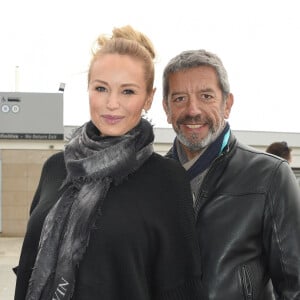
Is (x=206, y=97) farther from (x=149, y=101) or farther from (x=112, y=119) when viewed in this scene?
(x=112, y=119)

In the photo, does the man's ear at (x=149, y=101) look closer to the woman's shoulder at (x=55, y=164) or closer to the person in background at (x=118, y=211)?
the person in background at (x=118, y=211)

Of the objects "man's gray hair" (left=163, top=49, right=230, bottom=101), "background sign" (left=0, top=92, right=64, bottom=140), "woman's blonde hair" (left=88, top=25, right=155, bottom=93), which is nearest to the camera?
"woman's blonde hair" (left=88, top=25, right=155, bottom=93)

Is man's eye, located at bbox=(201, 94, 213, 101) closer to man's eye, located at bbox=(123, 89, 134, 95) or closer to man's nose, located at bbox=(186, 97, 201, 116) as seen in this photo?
man's nose, located at bbox=(186, 97, 201, 116)

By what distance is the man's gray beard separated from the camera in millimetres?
2135

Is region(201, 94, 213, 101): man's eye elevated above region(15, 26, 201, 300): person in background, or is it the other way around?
region(201, 94, 213, 101): man's eye

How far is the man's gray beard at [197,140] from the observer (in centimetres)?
213

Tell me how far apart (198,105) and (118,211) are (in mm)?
642

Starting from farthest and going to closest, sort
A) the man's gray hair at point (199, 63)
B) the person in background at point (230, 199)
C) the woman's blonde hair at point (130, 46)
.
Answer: the man's gray hair at point (199, 63) < the person in background at point (230, 199) < the woman's blonde hair at point (130, 46)

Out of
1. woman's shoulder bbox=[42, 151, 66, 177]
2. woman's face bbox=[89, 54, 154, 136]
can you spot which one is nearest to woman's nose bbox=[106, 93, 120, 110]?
woman's face bbox=[89, 54, 154, 136]

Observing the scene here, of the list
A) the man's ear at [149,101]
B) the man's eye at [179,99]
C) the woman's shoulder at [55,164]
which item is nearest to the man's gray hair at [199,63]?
the man's eye at [179,99]

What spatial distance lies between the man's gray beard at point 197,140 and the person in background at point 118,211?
319 mm

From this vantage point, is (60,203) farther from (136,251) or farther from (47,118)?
(47,118)

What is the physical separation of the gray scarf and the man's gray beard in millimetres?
347

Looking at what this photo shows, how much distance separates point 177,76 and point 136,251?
81 cm
